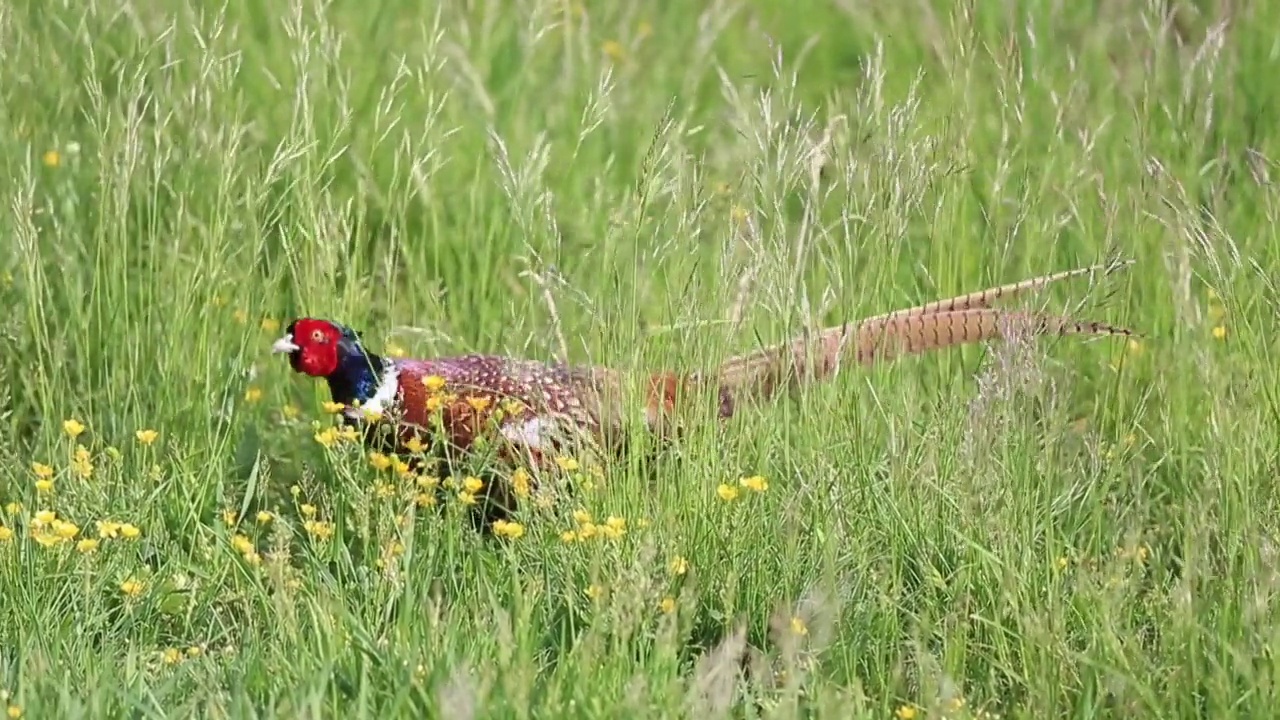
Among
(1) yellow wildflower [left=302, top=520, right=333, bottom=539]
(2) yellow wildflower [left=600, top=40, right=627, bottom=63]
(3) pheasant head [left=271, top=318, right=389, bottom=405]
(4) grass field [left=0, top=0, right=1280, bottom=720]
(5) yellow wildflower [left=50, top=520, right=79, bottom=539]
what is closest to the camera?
(4) grass field [left=0, top=0, right=1280, bottom=720]

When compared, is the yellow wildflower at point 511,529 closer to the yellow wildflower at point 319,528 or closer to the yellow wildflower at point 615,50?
the yellow wildflower at point 319,528

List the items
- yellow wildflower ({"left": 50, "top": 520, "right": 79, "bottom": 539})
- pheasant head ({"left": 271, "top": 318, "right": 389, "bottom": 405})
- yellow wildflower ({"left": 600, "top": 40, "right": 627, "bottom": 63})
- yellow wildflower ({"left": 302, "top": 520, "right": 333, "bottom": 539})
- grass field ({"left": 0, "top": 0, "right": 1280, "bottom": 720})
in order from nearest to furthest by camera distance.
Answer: grass field ({"left": 0, "top": 0, "right": 1280, "bottom": 720})
yellow wildflower ({"left": 50, "top": 520, "right": 79, "bottom": 539})
yellow wildflower ({"left": 302, "top": 520, "right": 333, "bottom": 539})
pheasant head ({"left": 271, "top": 318, "right": 389, "bottom": 405})
yellow wildflower ({"left": 600, "top": 40, "right": 627, "bottom": 63})

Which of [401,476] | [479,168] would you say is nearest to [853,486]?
[401,476]

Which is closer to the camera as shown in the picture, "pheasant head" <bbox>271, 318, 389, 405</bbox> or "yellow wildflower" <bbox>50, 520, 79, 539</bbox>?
"yellow wildflower" <bbox>50, 520, 79, 539</bbox>

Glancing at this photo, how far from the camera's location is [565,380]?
3.58 m

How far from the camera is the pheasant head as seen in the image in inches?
144

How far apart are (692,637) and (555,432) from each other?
2.01 ft

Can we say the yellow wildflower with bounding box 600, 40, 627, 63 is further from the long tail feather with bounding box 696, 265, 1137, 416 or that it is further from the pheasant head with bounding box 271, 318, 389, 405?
the long tail feather with bounding box 696, 265, 1137, 416

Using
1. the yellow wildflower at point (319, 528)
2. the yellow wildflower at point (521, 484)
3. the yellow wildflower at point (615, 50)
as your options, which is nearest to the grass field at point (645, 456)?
the yellow wildflower at point (319, 528)

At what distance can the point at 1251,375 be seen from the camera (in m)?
3.06

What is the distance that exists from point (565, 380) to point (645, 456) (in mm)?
509

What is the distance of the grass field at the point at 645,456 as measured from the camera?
8.41 ft

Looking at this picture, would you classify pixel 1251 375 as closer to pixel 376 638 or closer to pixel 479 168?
pixel 376 638

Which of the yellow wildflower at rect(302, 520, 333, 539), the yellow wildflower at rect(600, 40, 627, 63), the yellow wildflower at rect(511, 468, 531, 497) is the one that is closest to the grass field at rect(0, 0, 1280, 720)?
the yellow wildflower at rect(302, 520, 333, 539)
